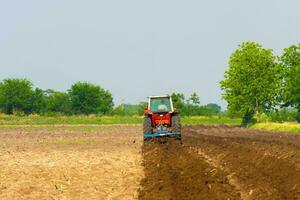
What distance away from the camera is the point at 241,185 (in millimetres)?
12188

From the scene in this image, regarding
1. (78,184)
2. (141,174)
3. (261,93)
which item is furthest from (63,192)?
(261,93)

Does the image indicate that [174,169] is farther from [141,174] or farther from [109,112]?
[109,112]

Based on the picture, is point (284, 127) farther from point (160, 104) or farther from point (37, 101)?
point (37, 101)

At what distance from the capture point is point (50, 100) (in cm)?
10050

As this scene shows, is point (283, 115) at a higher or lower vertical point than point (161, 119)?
higher

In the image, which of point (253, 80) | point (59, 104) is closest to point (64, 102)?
point (59, 104)

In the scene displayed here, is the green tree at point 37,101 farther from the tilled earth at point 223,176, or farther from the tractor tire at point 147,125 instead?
the tilled earth at point 223,176

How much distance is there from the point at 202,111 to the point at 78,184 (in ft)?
297

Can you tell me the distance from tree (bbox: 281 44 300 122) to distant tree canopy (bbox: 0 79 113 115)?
4292 centimetres

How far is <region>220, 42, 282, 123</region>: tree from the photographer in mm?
59438

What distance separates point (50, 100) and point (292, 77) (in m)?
52.6

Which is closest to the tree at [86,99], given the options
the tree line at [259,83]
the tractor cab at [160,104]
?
the tree line at [259,83]

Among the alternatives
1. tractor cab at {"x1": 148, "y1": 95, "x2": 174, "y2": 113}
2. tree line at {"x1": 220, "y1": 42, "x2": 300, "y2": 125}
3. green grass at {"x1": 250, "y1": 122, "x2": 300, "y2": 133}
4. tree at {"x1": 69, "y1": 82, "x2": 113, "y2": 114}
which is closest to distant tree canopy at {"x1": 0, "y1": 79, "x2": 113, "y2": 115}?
tree at {"x1": 69, "y1": 82, "x2": 113, "y2": 114}

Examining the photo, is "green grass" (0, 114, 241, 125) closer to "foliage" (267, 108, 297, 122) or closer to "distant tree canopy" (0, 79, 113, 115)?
"foliage" (267, 108, 297, 122)
